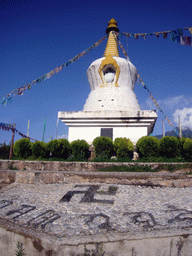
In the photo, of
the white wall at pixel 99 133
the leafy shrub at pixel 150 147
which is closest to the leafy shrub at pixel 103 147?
the leafy shrub at pixel 150 147

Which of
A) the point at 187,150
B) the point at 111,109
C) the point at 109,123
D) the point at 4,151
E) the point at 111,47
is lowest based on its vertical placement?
the point at 4,151

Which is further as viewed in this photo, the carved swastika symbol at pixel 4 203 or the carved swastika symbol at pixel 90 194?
the carved swastika symbol at pixel 90 194

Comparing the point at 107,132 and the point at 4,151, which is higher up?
the point at 107,132

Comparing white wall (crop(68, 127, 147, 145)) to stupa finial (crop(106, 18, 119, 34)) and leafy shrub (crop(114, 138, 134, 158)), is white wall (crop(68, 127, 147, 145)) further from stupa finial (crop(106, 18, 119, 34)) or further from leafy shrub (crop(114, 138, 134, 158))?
stupa finial (crop(106, 18, 119, 34))

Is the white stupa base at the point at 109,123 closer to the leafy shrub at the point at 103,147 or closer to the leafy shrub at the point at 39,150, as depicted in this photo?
the leafy shrub at the point at 103,147

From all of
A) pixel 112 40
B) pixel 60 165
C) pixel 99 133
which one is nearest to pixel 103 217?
pixel 60 165

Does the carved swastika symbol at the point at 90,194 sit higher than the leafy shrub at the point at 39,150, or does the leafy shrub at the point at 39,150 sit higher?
the leafy shrub at the point at 39,150

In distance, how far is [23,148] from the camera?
8.73 m

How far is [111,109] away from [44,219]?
8.80 m

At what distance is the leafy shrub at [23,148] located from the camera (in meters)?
8.68

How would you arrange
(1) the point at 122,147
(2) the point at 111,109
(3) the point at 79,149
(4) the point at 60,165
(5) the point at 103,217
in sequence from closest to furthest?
1. (5) the point at 103,217
2. (4) the point at 60,165
3. (1) the point at 122,147
4. (3) the point at 79,149
5. (2) the point at 111,109

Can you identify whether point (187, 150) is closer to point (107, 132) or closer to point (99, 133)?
point (107, 132)

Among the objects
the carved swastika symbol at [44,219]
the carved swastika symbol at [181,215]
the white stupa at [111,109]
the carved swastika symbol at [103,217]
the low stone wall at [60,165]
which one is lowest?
the carved swastika symbol at [44,219]

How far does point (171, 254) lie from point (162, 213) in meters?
1.01
